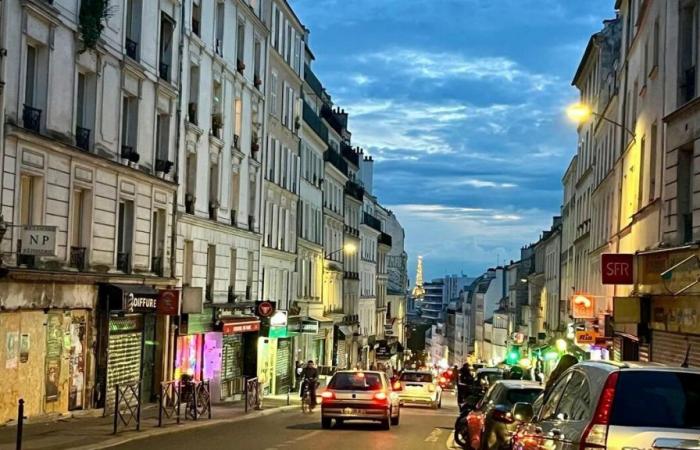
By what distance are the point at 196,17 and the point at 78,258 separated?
12429mm

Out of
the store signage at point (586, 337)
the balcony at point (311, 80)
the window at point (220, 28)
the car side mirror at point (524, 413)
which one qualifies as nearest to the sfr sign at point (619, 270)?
the store signage at point (586, 337)

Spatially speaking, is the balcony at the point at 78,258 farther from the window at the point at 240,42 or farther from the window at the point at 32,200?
the window at the point at 240,42

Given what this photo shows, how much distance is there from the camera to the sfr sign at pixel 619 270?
2650 centimetres

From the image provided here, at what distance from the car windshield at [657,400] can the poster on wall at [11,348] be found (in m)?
16.2

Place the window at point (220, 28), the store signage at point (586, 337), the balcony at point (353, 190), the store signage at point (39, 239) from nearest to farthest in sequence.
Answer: the store signage at point (39, 239) < the store signage at point (586, 337) < the window at point (220, 28) < the balcony at point (353, 190)

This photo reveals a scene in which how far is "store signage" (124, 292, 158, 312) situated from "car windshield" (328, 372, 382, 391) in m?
5.61

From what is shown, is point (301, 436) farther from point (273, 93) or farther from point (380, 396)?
point (273, 93)

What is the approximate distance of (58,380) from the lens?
24.4 meters

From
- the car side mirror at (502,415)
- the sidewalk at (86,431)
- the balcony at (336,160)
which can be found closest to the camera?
the car side mirror at (502,415)

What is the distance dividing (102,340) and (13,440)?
24.3 ft

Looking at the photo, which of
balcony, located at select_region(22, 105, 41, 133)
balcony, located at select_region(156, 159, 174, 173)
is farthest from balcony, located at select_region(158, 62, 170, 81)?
balcony, located at select_region(22, 105, 41, 133)

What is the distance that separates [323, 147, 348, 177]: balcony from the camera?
6475cm

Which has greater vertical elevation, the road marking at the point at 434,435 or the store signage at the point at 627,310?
the store signage at the point at 627,310

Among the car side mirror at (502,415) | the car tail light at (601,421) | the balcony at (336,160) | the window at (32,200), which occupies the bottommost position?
the car side mirror at (502,415)
